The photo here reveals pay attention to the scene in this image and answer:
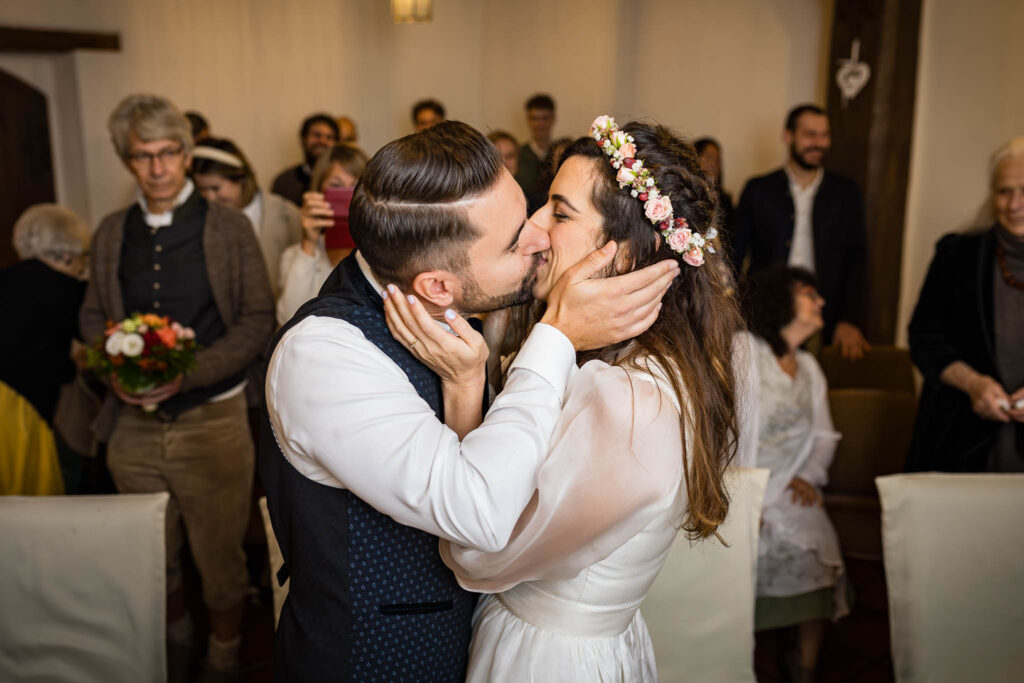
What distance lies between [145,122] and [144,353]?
699mm

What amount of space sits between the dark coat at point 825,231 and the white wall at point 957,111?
0.37m

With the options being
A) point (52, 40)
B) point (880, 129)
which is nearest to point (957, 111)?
point (880, 129)

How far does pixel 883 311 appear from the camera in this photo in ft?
15.9

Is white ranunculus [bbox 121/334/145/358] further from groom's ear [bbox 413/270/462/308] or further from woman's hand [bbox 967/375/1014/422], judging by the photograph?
woman's hand [bbox 967/375/1014/422]

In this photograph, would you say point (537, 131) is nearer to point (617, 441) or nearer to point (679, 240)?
point (679, 240)

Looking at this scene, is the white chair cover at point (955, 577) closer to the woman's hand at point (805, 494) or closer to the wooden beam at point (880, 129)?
the woman's hand at point (805, 494)

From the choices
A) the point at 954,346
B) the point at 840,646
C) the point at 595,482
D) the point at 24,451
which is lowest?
the point at 840,646

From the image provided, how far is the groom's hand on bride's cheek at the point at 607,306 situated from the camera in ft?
4.25

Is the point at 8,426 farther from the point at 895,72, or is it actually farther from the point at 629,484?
the point at 895,72

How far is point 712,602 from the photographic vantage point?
1.85 m

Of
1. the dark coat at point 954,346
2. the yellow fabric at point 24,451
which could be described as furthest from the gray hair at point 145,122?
the dark coat at point 954,346

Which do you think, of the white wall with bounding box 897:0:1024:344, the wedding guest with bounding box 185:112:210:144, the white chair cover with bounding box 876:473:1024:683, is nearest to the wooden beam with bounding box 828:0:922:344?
the white wall with bounding box 897:0:1024:344

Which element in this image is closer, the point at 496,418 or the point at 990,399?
the point at 496,418

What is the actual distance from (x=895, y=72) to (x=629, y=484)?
4246 millimetres
